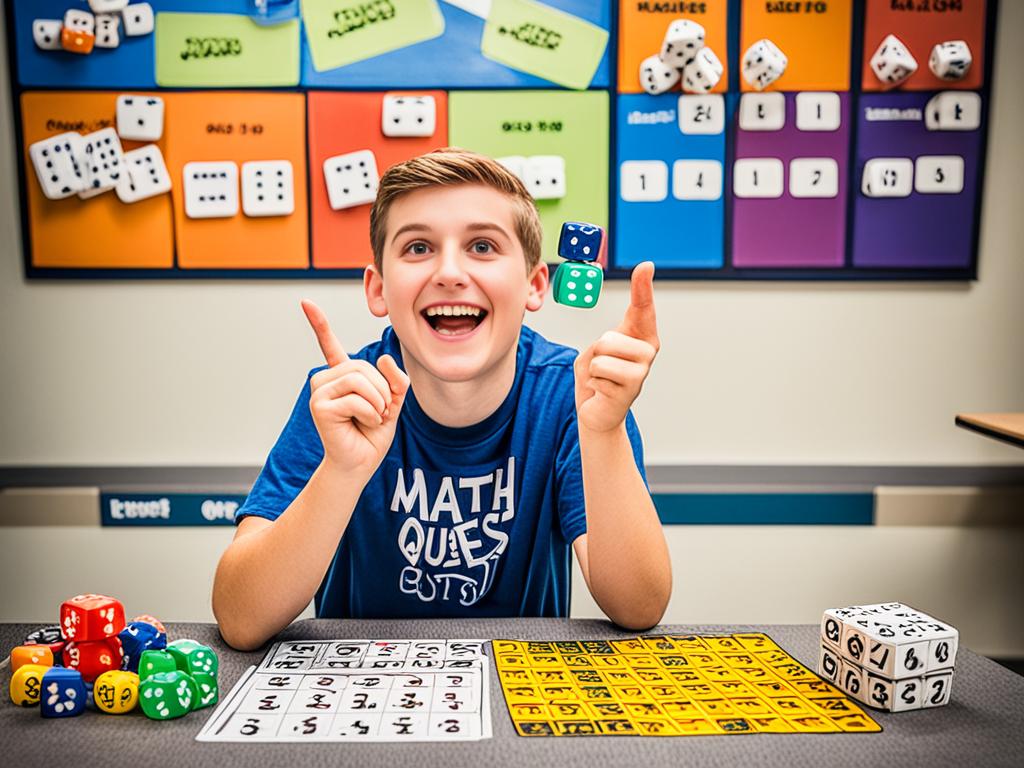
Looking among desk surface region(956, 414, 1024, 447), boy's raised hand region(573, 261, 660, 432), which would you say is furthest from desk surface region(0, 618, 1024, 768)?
desk surface region(956, 414, 1024, 447)

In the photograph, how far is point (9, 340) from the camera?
2209 mm

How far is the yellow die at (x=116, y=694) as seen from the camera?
0.78 metres

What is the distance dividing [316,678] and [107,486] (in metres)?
1.58

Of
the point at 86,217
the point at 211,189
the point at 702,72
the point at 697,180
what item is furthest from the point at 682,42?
the point at 86,217

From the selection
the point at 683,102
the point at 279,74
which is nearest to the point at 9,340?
the point at 279,74

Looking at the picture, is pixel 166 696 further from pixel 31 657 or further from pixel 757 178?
pixel 757 178

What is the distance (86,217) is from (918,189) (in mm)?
2247

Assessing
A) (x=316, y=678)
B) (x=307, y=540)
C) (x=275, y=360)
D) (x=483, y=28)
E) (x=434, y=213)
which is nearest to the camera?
(x=316, y=678)

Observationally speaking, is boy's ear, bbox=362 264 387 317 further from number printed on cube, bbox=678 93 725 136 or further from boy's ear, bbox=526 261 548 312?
number printed on cube, bbox=678 93 725 136

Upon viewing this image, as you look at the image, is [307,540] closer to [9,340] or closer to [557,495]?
[557,495]

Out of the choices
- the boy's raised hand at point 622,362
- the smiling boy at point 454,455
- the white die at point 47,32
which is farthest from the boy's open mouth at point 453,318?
the white die at point 47,32

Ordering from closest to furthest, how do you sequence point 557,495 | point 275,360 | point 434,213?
1. point 434,213
2. point 557,495
3. point 275,360

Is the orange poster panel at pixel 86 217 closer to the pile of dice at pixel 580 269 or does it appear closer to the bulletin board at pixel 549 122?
the bulletin board at pixel 549 122

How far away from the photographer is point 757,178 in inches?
83.9
